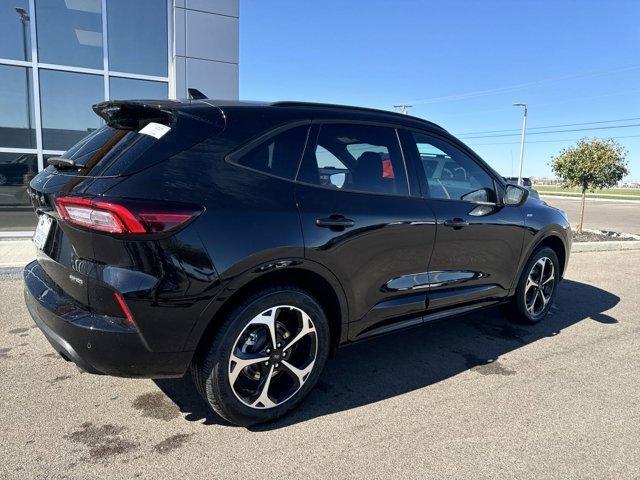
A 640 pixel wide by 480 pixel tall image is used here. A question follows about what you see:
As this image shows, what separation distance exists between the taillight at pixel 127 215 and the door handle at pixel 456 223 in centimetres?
198

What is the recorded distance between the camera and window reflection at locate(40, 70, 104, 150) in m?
8.25

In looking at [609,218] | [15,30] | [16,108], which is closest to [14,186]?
[16,108]

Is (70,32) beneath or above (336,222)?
above

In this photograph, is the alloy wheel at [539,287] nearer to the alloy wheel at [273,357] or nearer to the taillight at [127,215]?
the alloy wheel at [273,357]

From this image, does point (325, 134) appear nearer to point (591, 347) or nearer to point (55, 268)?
point (55, 268)

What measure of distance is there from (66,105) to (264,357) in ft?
25.0

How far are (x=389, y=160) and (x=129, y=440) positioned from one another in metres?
2.34

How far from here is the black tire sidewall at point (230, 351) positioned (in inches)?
98.7

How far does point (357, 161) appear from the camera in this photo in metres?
3.17

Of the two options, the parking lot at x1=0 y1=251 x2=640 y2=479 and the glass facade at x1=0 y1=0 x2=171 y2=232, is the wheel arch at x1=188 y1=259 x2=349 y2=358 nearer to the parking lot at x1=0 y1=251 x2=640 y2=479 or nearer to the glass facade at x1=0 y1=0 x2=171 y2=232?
the parking lot at x1=0 y1=251 x2=640 y2=479

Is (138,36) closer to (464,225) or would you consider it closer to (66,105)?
(66,105)

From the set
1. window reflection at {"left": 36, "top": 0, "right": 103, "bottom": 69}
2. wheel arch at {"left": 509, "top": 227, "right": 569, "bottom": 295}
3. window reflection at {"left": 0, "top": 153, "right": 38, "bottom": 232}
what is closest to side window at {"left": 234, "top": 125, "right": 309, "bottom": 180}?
wheel arch at {"left": 509, "top": 227, "right": 569, "bottom": 295}

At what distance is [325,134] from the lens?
3.02 m

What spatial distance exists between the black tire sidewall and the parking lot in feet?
0.34
